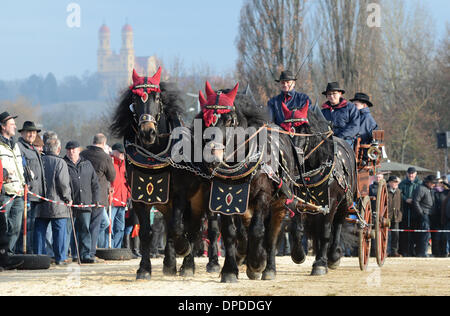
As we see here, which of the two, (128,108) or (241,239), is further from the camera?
(241,239)

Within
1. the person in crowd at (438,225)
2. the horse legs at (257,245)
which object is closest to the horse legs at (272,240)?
the horse legs at (257,245)

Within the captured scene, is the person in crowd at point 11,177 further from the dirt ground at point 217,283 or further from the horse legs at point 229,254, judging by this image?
the horse legs at point 229,254

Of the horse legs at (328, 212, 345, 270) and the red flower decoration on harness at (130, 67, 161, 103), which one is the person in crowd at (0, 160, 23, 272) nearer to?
the red flower decoration on harness at (130, 67, 161, 103)

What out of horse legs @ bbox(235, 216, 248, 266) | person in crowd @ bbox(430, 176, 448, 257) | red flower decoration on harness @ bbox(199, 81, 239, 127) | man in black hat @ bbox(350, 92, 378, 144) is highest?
red flower decoration on harness @ bbox(199, 81, 239, 127)

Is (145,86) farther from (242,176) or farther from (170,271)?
(170,271)

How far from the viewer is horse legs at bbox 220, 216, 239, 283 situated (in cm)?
902

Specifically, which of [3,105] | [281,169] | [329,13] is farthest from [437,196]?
[3,105]

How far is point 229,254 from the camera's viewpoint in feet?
29.8

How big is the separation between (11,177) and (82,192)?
224 cm

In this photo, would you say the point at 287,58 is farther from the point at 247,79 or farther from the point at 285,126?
the point at 285,126

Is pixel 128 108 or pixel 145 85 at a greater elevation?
pixel 145 85

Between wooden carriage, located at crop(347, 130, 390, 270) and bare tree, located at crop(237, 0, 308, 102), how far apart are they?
19564mm

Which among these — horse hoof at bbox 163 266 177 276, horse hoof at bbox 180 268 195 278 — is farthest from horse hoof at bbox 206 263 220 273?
horse hoof at bbox 163 266 177 276

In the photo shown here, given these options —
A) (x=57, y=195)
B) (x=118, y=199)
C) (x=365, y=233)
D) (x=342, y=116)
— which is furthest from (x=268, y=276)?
(x=118, y=199)
